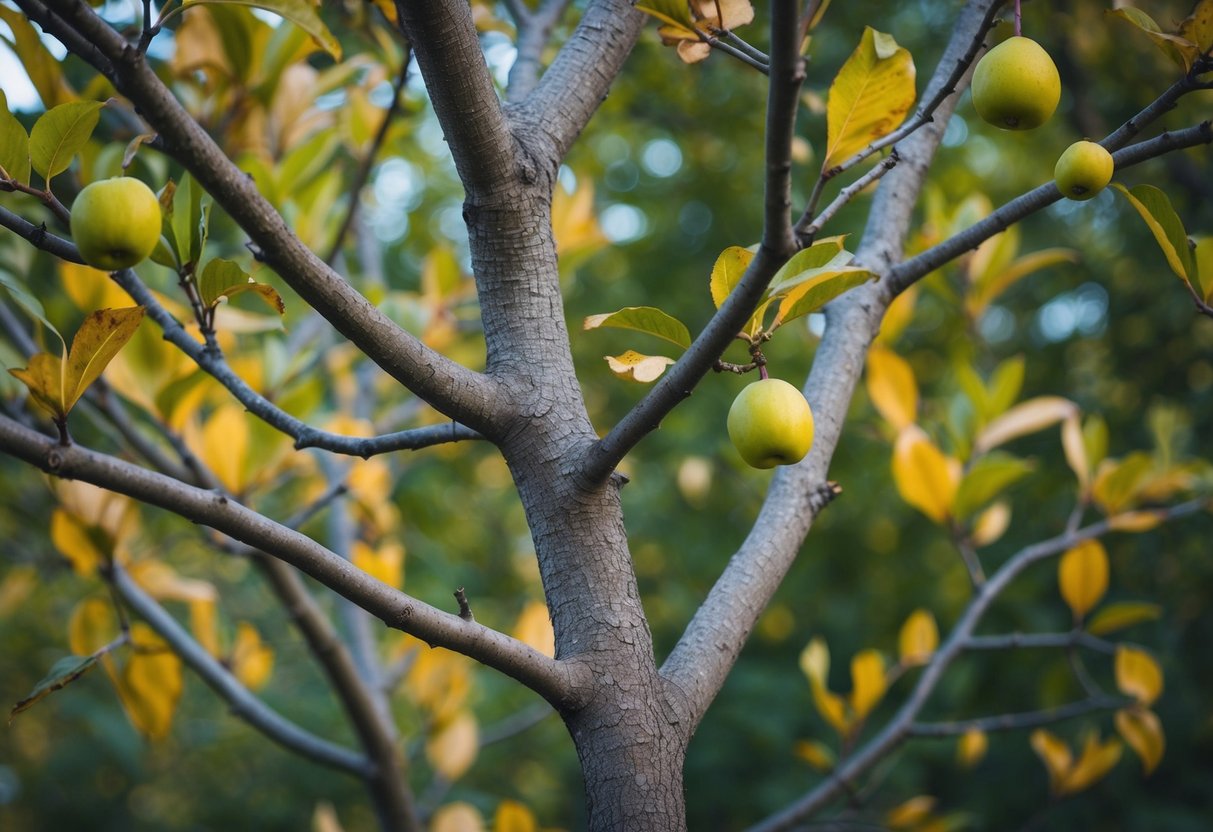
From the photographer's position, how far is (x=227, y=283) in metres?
0.94

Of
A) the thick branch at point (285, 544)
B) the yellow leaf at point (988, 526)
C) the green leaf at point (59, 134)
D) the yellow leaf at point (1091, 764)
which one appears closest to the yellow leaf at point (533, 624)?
the yellow leaf at point (988, 526)

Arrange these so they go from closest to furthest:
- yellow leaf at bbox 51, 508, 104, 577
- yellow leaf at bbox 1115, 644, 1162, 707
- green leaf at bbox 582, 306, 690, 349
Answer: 1. green leaf at bbox 582, 306, 690, 349
2. yellow leaf at bbox 51, 508, 104, 577
3. yellow leaf at bbox 1115, 644, 1162, 707

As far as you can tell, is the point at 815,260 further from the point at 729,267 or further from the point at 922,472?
the point at 922,472

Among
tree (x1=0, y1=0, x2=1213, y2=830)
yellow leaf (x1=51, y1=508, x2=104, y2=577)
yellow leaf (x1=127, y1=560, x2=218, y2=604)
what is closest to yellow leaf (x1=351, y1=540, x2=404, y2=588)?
tree (x1=0, y1=0, x2=1213, y2=830)

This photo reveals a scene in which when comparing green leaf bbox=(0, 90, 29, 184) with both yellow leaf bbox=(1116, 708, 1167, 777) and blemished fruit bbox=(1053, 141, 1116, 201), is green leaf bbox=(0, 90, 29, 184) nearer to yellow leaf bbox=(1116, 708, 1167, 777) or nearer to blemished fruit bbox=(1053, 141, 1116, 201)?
blemished fruit bbox=(1053, 141, 1116, 201)

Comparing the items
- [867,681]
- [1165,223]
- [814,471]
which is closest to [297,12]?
[814,471]

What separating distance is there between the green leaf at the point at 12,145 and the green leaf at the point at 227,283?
181mm

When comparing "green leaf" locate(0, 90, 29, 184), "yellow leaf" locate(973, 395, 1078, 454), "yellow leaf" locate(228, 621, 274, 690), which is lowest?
"green leaf" locate(0, 90, 29, 184)

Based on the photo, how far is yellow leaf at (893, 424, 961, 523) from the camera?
1738 mm

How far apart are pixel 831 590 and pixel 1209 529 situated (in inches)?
54.0

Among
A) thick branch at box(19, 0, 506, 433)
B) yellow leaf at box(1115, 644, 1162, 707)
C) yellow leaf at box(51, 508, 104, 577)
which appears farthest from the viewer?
yellow leaf at box(1115, 644, 1162, 707)

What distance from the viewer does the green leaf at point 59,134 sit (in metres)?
0.83

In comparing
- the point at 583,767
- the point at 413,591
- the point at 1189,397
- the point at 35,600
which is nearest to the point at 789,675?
the point at 413,591

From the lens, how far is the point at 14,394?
5.09 ft
